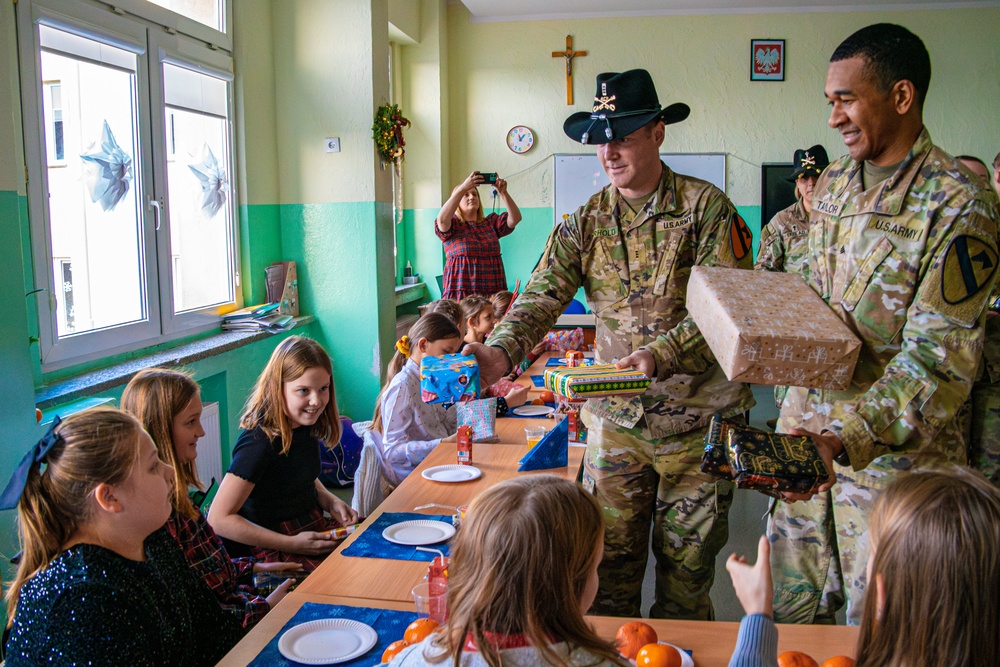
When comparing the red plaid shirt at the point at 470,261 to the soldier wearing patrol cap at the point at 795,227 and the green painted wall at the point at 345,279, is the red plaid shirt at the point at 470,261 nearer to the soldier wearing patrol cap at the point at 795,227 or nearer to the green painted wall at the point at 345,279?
the green painted wall at the point at 345,279

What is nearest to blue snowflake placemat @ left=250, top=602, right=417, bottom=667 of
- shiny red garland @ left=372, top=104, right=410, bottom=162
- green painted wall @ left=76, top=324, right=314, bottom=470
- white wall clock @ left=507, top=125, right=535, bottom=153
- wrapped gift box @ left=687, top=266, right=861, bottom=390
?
wrapped gift box @ left=687, top=266, right=861, bottom=390

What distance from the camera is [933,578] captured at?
3.88ft

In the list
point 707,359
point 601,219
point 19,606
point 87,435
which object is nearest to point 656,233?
point 601,219

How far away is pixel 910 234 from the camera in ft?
5.94

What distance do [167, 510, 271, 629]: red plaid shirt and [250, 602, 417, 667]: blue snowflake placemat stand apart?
48 cm

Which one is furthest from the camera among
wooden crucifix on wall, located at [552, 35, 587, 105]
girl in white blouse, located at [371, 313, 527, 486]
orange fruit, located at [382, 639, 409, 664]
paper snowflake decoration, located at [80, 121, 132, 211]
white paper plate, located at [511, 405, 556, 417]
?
wooden crucifix on wall, located at [552, 35, 587, 105]

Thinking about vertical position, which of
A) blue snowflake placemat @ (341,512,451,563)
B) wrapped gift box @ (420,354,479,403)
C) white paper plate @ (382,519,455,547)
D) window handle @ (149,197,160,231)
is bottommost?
blue snowflake placemat @ (341,512,451,563)

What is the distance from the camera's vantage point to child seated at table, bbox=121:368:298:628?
229cm

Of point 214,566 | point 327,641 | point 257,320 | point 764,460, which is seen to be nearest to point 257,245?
point 257,320

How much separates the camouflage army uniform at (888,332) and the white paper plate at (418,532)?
0.88 metres

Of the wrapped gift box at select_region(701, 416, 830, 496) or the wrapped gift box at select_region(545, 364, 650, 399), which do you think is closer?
the wrapped gift box at select_region(701, 416, 830, 496)

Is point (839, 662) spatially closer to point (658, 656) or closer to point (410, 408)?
point (658, 656)

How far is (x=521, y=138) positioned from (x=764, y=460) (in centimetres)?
708

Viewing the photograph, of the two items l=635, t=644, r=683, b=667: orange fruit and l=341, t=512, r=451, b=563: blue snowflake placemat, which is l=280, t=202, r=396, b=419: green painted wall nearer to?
l=341, t=512, r=451, b=563: blue snowflake placemat
